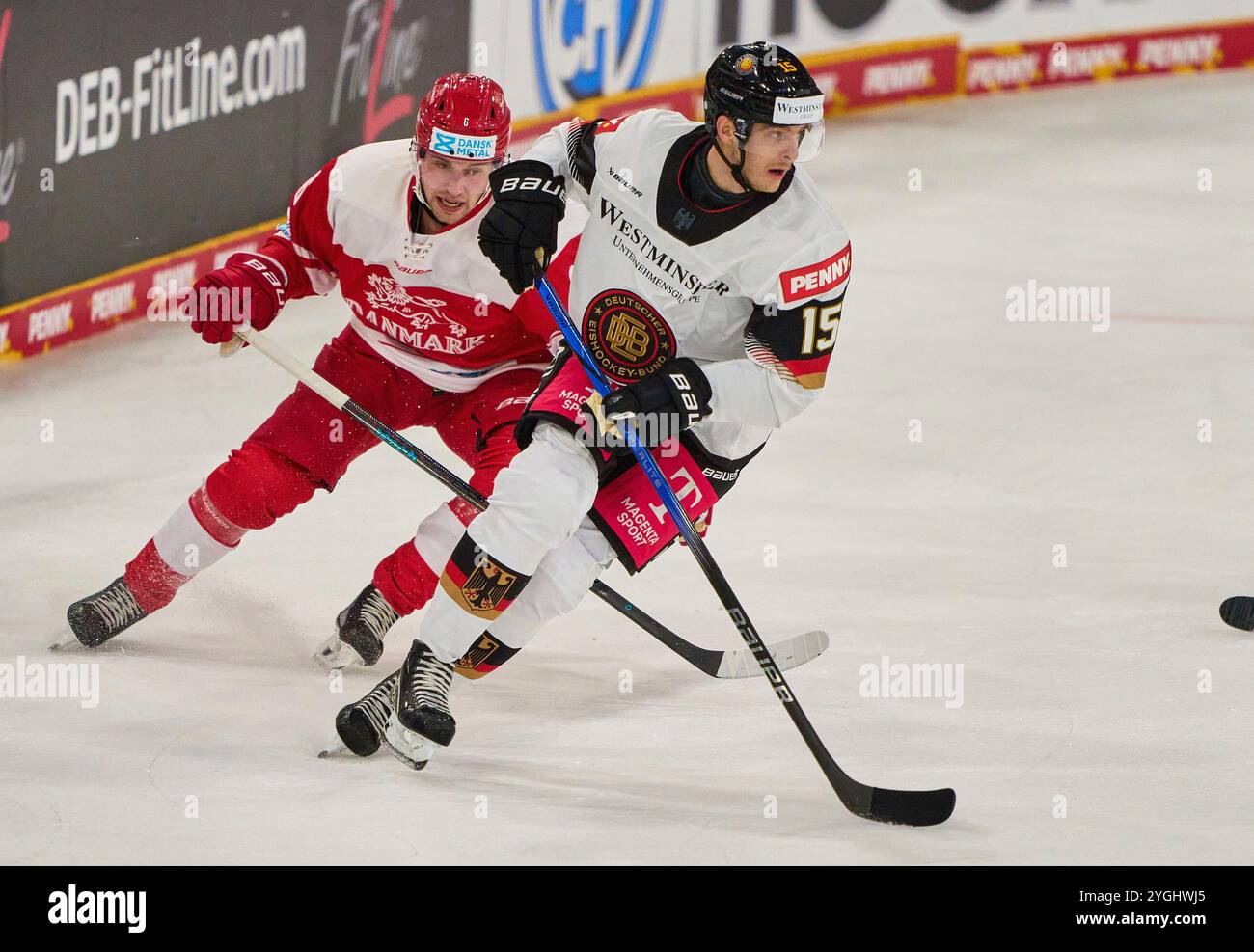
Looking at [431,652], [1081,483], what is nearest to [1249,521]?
[1081,483]

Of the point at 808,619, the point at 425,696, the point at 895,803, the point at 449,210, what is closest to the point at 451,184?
the point at 449,210

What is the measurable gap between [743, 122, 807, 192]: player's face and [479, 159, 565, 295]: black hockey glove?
1.54ft

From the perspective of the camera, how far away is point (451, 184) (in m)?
4.38

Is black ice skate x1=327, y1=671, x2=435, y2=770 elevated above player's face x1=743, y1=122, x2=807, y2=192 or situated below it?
A: below

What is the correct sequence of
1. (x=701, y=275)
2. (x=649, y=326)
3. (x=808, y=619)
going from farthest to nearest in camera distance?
(x=808, y=619) < (x=649, y=326) < (x=701, y=275)

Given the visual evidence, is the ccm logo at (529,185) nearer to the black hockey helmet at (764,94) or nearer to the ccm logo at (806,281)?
the black hockey helmet at (764,94)

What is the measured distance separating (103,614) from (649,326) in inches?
60.6

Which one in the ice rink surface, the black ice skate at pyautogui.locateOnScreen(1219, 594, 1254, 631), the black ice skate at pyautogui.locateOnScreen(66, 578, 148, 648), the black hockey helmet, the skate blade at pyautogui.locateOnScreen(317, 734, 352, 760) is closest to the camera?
the ice rink surface

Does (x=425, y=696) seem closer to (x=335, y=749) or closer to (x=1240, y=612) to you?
(x=335, y=749)

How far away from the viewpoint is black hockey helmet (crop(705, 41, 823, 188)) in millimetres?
3811

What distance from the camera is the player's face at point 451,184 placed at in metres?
4.34

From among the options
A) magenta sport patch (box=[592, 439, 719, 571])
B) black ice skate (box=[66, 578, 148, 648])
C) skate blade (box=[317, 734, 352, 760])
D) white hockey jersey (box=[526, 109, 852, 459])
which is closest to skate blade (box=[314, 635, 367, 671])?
black ice skate (box=[66, 578, 148, 648])

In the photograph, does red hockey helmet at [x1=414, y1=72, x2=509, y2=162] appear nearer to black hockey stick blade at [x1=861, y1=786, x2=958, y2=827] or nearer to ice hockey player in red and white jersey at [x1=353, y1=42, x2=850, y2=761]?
ice hockey player in red and white jersey at [x1=353, y1=42, x2=850, y2=761]

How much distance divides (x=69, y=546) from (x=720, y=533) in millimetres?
1895
